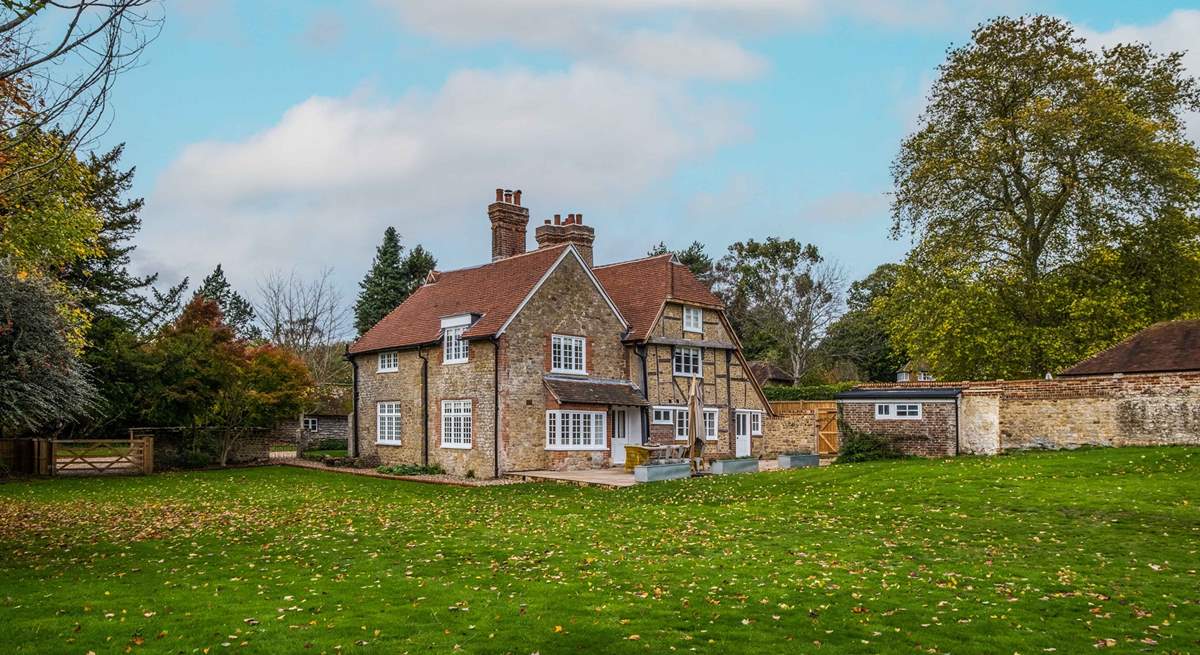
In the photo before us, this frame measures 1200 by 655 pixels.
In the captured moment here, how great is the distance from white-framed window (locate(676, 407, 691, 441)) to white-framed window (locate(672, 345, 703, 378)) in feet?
4.53

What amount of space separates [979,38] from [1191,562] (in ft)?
92.0

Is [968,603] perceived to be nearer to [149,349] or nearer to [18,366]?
[18,366]

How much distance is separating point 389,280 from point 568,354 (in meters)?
33.0

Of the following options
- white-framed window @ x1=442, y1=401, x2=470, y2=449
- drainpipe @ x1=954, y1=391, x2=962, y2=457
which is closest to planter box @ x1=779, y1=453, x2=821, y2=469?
drainpipe @ x1=954, y1=391, x2=962, y2=457

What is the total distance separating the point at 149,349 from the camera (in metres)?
34.3

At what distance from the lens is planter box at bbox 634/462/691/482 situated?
2447 cm

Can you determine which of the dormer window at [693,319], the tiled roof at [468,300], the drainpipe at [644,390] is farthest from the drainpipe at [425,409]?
the dormer window at [693,319]

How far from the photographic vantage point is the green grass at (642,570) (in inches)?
326

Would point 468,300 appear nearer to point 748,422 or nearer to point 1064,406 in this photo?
point 748,422

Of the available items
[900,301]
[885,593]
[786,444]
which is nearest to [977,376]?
[900,301]

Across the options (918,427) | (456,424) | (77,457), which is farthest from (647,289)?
(77,457)

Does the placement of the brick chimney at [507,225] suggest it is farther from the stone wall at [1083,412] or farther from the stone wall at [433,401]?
the stone wall at [1083,412]

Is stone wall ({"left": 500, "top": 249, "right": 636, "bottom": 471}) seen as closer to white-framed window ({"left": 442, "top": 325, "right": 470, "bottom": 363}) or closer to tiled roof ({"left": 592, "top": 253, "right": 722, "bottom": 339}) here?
tiled roof ({"left": 592, "top": 253, "right": 722, "bottom": 339})

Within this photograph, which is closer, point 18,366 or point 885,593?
point 885,593
